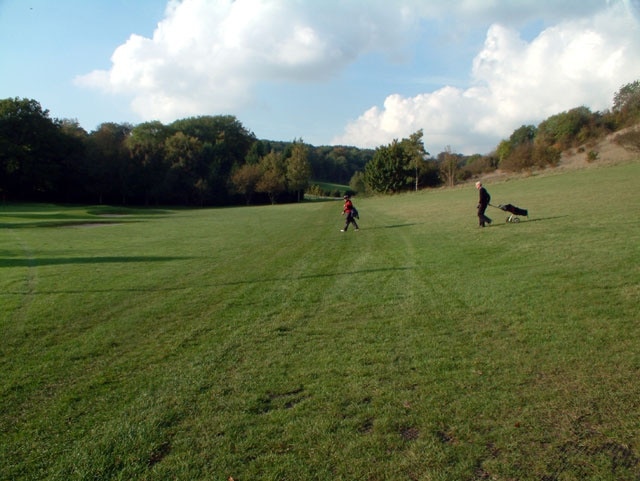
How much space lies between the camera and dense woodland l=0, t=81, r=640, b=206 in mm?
70500

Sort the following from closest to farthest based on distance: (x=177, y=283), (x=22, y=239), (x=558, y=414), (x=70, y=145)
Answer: (x=558, y=414) → (x=177, y=283) → (x=22, y=239) → (x=70, y=145)

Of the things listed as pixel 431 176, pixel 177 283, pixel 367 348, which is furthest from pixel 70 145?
pixel 367 348

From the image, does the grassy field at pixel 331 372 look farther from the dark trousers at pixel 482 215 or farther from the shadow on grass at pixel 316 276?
the dark trousers at pixel 482 215

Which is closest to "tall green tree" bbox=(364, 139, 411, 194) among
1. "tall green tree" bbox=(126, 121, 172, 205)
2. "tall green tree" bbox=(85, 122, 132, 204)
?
"tall green tree" bbox=(126, 121, 172, 205)

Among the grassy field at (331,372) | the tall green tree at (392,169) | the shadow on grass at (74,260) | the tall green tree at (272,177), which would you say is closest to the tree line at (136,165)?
the tall green tree at (272,177)

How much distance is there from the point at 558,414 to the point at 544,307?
387 centimetres

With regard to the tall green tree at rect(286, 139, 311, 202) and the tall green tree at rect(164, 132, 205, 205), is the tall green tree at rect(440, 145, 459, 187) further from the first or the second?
the tall green tree at rect(164, 132, 205, 205)

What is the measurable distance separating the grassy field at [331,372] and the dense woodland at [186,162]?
Result: 67.0m

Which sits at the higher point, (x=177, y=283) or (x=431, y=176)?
(x=431, y=176)

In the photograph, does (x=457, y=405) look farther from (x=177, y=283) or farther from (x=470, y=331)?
(x=177, y=283)

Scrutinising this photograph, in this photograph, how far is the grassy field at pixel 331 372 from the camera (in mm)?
3893

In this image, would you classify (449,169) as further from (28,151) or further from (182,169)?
(28,151)

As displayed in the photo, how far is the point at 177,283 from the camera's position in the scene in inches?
456

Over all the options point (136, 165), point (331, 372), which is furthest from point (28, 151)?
point (331, 372)
